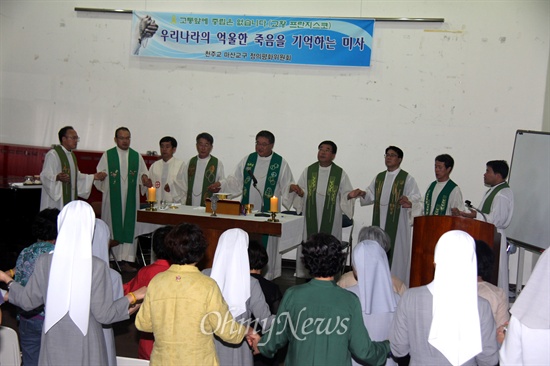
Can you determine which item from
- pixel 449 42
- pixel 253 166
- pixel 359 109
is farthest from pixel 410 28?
pixel 253 166

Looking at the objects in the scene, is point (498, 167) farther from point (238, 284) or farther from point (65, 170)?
point (65, 170)

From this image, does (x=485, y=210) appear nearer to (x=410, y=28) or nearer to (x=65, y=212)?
(x=410, y=28)

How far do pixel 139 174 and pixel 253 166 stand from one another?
5.17 ft

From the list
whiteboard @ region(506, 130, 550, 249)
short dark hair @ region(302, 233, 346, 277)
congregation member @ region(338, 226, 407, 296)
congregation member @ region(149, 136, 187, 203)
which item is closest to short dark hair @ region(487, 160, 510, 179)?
whiteboard @ region(506, 130, 550, 249)

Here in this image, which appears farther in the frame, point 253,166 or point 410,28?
point 410,28

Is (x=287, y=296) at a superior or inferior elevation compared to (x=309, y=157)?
inferior

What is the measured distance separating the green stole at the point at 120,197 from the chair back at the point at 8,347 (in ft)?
17.4

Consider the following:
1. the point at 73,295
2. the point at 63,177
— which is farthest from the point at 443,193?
the point at 73,295

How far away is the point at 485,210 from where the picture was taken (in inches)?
287

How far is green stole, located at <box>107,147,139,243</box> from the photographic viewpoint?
28.5ft

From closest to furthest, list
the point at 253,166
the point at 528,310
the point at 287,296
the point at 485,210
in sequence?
the point at 528,310 → the point at 287,296 → the point at 485,210 → the point at 253,166

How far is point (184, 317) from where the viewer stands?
10.2 feet

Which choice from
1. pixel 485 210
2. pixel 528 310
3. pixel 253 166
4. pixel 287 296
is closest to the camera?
pixel 528 310

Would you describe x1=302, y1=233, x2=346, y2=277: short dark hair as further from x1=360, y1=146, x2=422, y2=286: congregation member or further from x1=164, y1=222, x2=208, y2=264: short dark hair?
x1=360, y1=146, x2=422, y2=286: congregation member
